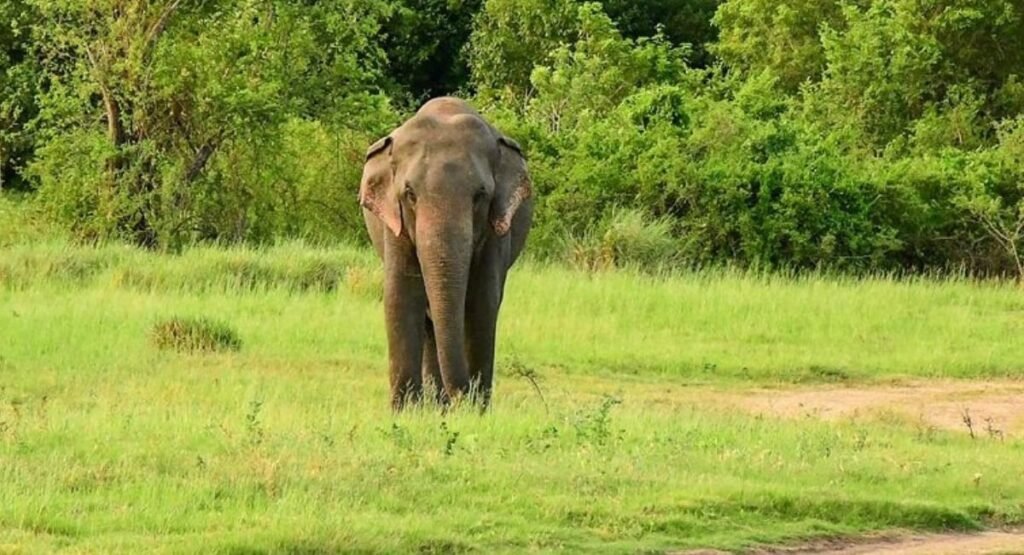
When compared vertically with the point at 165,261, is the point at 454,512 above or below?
above

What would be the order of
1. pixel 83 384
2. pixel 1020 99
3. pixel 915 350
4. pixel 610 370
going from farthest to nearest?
pixel 1020 99 < pixel 915 350 < pixel 610 370 < pixel 83 384

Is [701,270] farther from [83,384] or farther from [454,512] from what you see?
[454,512]

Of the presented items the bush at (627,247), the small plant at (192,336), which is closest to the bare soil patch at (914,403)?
the small plant at (192,336)

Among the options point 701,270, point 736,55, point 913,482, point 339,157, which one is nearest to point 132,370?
point 913,482

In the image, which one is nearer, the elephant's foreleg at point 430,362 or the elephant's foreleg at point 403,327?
the elephant's foreleg at point 403,327

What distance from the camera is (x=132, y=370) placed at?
14594 mm

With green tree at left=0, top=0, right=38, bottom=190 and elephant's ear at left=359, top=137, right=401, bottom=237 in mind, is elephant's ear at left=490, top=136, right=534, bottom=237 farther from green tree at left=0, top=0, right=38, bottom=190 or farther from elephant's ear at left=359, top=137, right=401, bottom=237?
green tree at left=0, top=0, right=38, bottom=190

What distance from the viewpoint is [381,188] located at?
12.6 meters

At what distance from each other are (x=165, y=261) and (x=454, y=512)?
42.8ft

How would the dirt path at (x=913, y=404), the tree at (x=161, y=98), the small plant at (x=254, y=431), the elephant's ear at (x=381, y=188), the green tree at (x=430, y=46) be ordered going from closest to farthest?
the small plant at (x=254, y=431) < the elephant's ear at (x=381, y=188) < the dirt path at (x=913, y=404) < the tree at (x=161, y=98) < the green tree at (x=430, y=46)

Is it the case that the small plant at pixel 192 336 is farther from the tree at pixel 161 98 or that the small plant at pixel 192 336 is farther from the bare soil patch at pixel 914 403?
the tree at pixel 161 98

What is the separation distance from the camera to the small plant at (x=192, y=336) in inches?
623

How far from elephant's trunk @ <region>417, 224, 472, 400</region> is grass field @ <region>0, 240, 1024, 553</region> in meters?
0.49

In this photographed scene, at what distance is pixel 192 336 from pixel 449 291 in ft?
15.1
